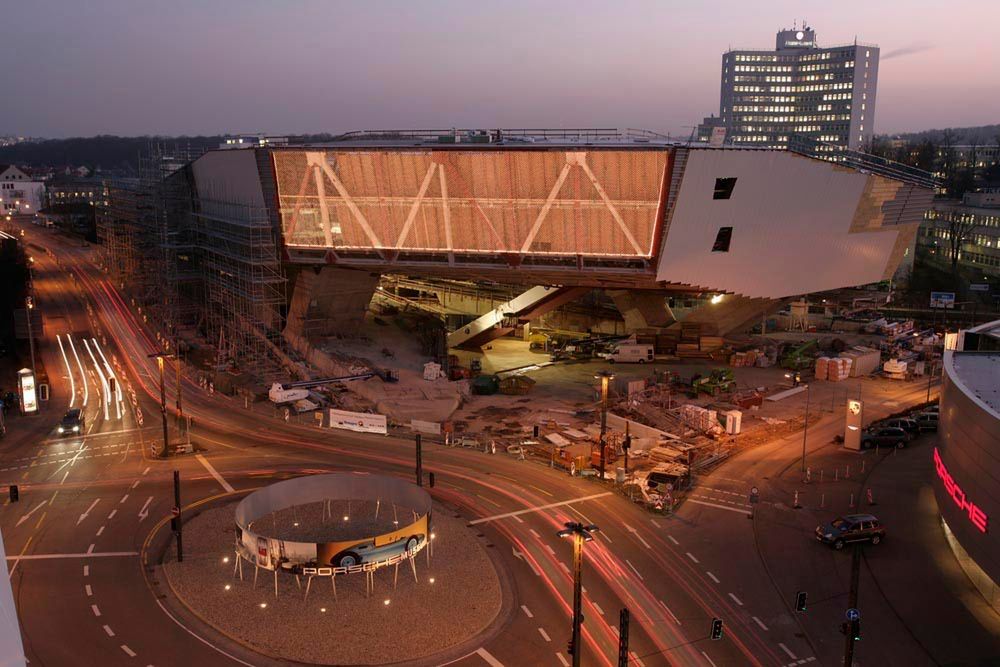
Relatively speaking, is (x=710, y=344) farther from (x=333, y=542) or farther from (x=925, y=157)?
(x=925, y=157)

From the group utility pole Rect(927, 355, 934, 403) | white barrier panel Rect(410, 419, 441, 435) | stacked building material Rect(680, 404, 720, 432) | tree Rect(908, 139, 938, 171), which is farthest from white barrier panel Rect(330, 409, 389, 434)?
tree Rect(908, 139, 938, 171)

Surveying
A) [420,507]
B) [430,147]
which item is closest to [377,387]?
[430,147]

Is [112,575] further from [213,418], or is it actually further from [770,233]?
[770,233]

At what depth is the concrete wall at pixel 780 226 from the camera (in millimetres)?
46062

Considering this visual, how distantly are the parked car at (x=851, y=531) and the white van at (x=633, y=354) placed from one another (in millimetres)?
29744

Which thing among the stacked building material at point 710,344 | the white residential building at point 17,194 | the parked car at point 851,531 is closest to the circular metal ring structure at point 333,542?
the parked car at point 851,531

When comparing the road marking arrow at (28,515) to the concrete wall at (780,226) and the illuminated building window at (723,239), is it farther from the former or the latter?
the illuminated building window at (723,239)

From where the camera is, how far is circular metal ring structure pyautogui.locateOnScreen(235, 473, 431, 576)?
23125 mm

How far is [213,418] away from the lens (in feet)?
144

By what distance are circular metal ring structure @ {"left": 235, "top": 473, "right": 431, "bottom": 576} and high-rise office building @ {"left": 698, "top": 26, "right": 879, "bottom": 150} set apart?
549 ft

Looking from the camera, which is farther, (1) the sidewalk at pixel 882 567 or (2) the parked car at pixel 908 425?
(2) the parked car at pixel 908 425

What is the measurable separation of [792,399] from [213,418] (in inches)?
1251

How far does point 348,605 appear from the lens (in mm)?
23406

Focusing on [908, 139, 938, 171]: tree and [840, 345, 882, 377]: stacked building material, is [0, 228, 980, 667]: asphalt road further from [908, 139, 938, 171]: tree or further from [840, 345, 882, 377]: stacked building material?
[908, 139, 938, 171]: tree
